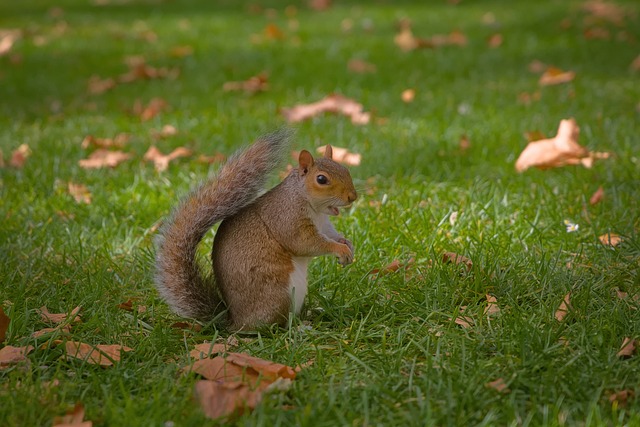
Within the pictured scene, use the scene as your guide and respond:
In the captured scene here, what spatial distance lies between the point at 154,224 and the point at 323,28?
16.9 feet

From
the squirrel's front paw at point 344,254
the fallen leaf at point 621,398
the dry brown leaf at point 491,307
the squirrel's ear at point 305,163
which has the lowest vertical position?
the dry brown leaf at point 491,307

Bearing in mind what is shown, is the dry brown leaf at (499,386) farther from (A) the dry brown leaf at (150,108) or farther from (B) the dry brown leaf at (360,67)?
(B) the dry brown leaf at (360,67)

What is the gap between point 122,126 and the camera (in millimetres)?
4684

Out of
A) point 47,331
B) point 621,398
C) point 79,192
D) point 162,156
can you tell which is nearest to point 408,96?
point 162,156

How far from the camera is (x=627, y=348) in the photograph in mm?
1944

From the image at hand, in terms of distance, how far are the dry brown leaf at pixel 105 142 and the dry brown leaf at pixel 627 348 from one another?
2963 mm

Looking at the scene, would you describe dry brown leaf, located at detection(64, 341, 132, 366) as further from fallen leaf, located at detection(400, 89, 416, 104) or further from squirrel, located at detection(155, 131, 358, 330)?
fallen leaf, located at detection(400, 89, 416, 104)

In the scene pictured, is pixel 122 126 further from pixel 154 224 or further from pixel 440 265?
pixel 440 265

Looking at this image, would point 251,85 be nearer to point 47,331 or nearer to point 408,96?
point 408,96

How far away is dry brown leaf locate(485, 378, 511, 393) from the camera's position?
5.88 ft

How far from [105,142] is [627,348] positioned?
3.05 metres

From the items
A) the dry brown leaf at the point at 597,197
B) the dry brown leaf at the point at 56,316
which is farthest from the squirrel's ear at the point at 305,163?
the dry brown leaf at the point at 597,197

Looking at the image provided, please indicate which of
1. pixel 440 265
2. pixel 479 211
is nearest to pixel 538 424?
pixel 440 265

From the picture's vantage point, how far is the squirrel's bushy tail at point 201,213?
224cm
